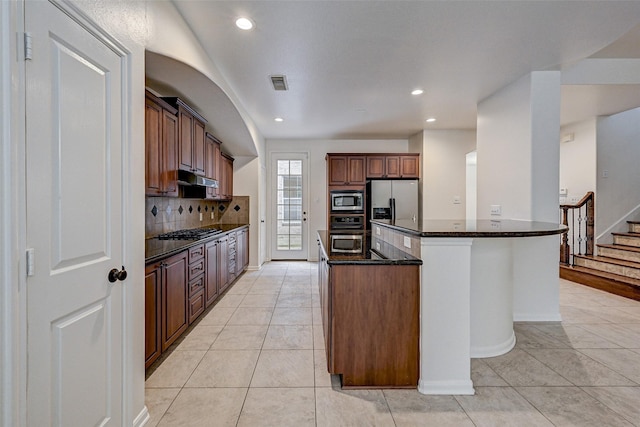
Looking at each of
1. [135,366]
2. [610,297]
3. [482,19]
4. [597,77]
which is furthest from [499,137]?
[135,366]

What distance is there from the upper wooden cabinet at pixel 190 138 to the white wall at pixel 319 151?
8.73ft

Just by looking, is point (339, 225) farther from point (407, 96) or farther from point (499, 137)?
point (499, 137)

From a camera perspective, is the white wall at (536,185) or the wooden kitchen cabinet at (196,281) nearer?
the wooden kitchen cabinet at (196,281)

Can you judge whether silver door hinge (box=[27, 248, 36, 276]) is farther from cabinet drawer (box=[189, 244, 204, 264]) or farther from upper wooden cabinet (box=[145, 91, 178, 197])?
cabinet drawer (box=[189, 244, 204, 264])

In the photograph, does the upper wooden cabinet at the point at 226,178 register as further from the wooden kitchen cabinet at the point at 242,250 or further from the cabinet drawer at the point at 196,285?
the cabinet drawer at the point at 196,285

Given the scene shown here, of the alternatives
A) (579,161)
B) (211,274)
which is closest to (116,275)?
(211,274)

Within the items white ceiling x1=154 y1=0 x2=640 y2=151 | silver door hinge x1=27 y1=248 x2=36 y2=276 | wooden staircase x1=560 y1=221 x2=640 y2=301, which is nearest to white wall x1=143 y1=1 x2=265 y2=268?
white ceiling x1=154 y1=0 x2=640 y2=151

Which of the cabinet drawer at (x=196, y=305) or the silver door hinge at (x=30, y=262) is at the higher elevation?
the silver door hinge at (x=30, y=262)

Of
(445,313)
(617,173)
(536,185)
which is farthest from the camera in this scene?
(617,173)

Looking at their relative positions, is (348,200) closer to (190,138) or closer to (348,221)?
(348,221)

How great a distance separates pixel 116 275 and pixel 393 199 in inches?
195

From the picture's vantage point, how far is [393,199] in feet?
18.6

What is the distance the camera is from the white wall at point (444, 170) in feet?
18.5

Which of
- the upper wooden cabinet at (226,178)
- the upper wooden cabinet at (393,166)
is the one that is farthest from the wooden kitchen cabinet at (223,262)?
the upper wooden cabinet at (393,166)
